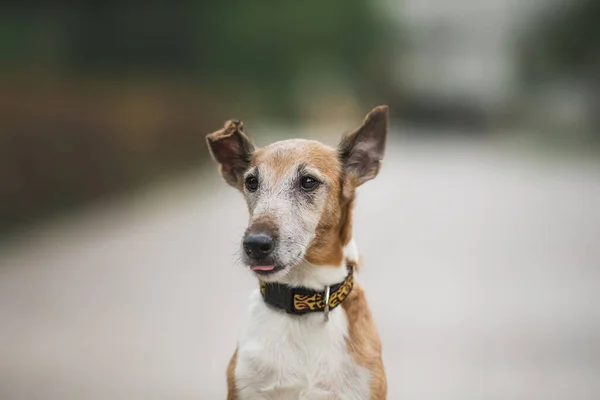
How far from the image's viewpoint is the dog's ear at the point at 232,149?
361 cm

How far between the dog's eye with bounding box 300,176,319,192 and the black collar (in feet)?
1.35

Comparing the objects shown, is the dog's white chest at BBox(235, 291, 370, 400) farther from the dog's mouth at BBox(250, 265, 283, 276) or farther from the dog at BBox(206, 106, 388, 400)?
the dog's mouth at BBox(250, 265, 283, 276)

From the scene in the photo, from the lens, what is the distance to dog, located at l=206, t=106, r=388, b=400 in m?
3.30

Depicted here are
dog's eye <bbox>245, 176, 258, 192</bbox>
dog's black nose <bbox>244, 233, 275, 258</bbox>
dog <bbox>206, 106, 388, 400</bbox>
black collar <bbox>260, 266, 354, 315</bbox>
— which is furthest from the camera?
dog's eye <bbox>245, 176, 258, 192</bbox>

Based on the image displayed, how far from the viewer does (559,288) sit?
8.10m

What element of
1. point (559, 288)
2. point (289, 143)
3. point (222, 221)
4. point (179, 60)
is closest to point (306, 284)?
point (289, 143)

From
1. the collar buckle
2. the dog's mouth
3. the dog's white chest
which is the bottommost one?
the dog's white chest

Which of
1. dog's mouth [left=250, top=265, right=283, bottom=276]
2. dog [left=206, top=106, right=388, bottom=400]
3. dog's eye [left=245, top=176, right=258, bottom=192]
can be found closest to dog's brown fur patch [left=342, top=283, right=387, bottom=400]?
dog [left=206, top=106, right=388, bottom=400]

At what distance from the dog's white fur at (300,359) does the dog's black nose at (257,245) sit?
35 centimetres

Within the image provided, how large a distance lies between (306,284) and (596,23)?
24.7m

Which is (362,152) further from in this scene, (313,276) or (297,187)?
(313,276)

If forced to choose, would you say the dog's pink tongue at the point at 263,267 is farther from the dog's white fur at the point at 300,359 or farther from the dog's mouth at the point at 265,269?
the dog's white fur at the point at 300,359

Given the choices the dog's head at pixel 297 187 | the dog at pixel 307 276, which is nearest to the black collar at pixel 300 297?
the dog at pixel 307 276

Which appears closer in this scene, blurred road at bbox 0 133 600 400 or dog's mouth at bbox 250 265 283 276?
dog's mouth at bbox 250 265 283 276
